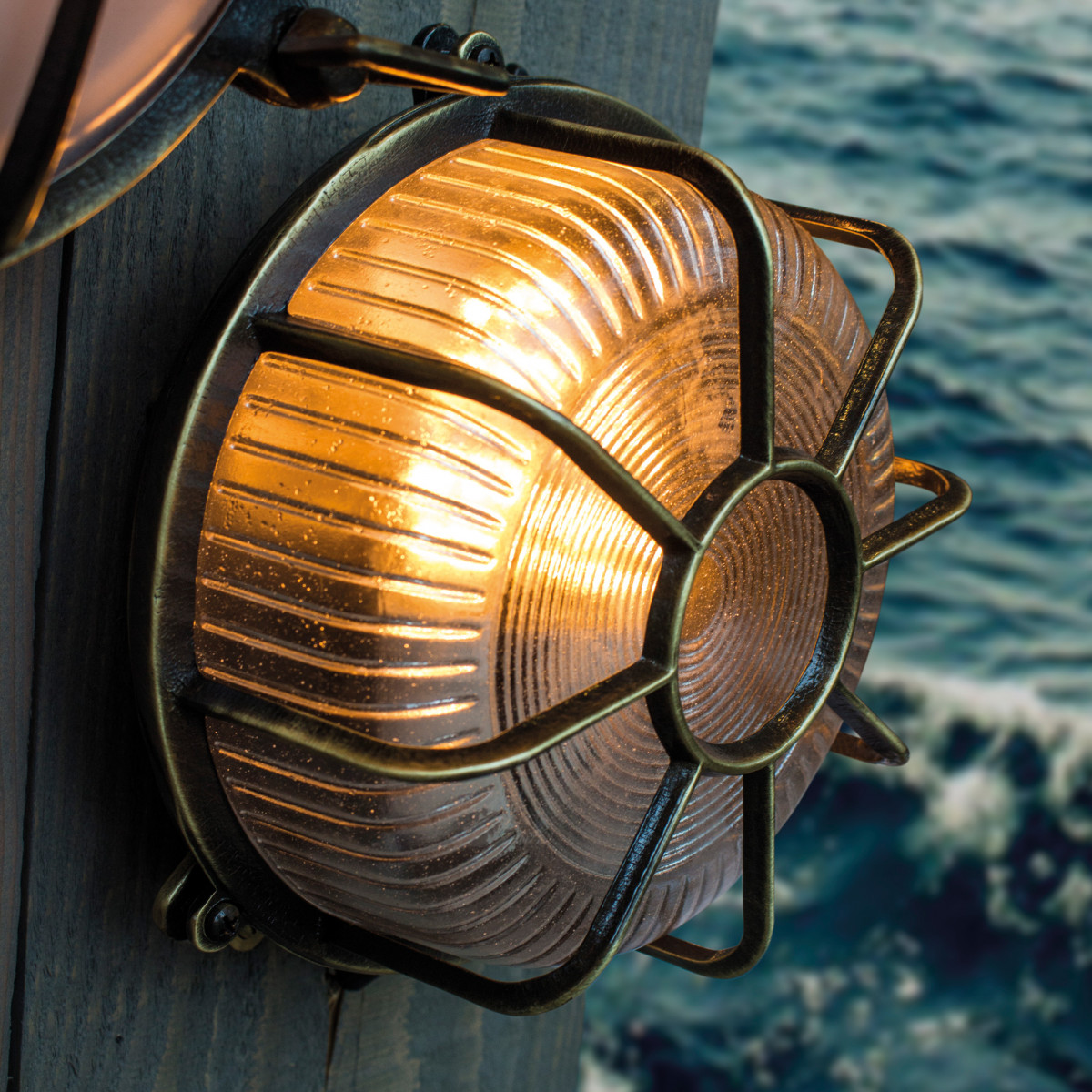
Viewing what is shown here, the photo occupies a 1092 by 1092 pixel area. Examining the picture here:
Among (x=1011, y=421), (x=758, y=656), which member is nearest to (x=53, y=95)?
(x=758, y=656)

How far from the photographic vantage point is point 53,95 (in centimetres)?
23

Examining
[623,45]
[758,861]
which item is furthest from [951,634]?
[758,861]

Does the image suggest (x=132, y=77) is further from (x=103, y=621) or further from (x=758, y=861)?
(x=758, y=861)

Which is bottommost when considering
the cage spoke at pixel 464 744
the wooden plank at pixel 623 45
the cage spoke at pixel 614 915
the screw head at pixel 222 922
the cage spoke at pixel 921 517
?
the screw head at pixel 222 922

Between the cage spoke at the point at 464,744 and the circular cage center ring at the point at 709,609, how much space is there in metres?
0.01

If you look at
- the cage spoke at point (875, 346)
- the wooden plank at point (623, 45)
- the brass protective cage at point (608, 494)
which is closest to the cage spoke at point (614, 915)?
the brass protective cage at point (608, 494)

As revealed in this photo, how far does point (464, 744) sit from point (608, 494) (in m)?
0.08

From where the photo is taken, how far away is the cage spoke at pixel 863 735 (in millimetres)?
430

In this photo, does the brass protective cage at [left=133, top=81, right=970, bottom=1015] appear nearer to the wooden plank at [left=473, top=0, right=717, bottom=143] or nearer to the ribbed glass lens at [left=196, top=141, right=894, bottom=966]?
the ribbed glass lens at [left=196, top=141, right=894, bottom=966]

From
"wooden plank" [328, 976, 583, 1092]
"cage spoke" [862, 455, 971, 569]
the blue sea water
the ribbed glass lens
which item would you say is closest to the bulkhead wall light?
the ribbed glass lens

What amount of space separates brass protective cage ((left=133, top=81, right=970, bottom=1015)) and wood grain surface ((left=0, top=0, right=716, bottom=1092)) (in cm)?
3

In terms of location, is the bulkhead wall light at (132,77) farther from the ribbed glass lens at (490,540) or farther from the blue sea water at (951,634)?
the blue sea water at (951,634)

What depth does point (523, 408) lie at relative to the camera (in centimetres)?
28

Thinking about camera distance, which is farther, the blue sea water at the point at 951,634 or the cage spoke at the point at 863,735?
the blue sea water at the point at 951,634
